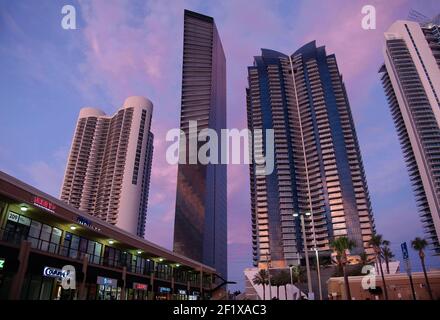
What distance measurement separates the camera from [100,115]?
190m

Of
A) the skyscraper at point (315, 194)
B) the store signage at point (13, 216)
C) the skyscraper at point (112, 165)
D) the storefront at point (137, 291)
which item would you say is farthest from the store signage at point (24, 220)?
the skyscraper at point (315, 194)

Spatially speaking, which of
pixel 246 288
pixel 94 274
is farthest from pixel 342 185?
pixel 94 274

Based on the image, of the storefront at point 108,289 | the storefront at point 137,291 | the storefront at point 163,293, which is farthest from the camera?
the storefront at point 163,293

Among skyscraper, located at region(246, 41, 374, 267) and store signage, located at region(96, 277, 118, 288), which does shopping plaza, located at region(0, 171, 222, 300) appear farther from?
skyscraper, located at region(246, 41, 374, 267)

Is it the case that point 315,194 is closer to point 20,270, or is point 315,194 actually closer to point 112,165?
point 112,165

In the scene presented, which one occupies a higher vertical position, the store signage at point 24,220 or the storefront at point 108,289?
the store signage at point 24,220

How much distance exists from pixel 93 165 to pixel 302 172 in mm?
118387

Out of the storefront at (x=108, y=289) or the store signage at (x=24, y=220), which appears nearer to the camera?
the store signage at (x=24, y=220)

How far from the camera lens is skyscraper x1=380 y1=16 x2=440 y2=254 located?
17038 cm

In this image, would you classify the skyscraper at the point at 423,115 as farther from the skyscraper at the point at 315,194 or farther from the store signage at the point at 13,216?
the store signage at the point at 13,216

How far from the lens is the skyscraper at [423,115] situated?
559ft

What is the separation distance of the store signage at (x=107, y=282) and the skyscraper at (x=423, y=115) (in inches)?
6746

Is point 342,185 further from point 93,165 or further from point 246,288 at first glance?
point 93,165

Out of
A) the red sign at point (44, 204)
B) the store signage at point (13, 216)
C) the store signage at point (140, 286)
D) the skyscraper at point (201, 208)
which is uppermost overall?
the skyscraper at point (201, 208)
